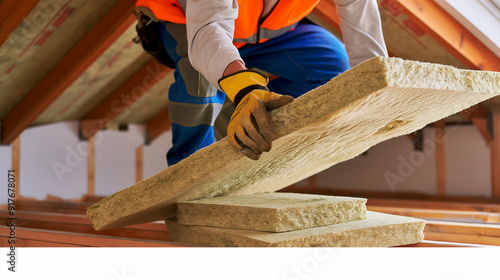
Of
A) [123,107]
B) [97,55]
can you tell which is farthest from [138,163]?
[97,55]

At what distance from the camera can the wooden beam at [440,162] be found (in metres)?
4.30

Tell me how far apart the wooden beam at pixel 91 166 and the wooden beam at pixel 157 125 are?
0.69 meters

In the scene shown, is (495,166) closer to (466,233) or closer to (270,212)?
(466,233)

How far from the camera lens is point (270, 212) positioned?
1.07 metres

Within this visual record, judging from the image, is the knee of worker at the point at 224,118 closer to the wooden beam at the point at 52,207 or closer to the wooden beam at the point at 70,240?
the wooden beam at the point at 70,240

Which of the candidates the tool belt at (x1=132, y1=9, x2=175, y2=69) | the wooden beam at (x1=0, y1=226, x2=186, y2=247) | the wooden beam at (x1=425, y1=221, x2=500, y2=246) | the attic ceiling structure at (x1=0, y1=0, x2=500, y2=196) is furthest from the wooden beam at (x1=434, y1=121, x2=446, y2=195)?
the wooden beam at (x1=0, y1=226, x2=186, y2=247)

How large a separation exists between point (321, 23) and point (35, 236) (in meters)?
2.53

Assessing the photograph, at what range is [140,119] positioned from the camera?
5.10 m

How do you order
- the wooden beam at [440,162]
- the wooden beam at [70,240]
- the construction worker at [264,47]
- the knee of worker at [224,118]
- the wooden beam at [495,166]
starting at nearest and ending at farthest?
1. the wooden beam at [70,240]
2. the construction worker at [264,47]
3. the knee of worker at [224,118]
4. the wooden beam at [495,166]
5. the wooden beam at [440,162]

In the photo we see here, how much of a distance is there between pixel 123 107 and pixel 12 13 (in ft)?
6.28

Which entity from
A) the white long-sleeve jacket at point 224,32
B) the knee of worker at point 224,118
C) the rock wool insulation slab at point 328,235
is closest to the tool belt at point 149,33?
the knee of worker at point 224,118

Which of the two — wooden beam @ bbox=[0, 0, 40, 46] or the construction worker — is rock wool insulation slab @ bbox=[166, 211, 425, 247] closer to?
the construction worker
